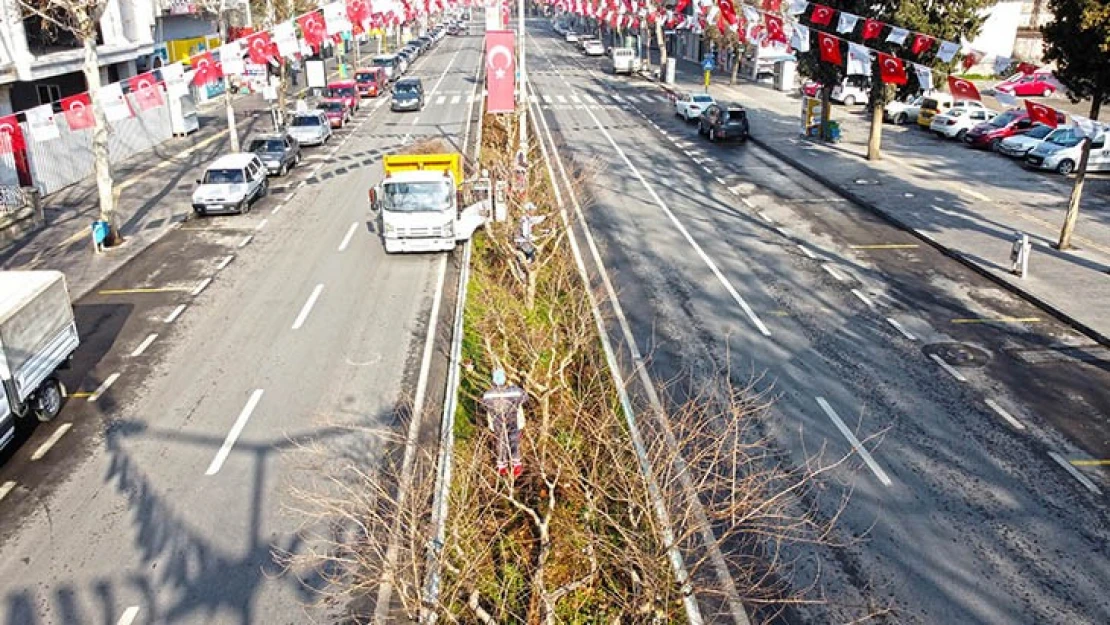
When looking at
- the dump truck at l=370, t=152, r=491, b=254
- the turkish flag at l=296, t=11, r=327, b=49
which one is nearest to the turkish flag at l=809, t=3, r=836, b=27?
the dump truck at l=370, t=152, r=491, b=254

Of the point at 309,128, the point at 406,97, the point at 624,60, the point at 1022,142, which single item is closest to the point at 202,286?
the point at 309,128

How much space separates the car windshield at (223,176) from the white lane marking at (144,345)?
11.6 m

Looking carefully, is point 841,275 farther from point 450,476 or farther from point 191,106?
point 191,106

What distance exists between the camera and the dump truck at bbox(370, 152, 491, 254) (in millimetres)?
22609

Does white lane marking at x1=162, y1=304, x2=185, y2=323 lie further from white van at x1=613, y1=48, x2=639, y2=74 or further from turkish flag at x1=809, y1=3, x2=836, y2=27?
white van at x1=613, y1=48, x2=639, y2=74

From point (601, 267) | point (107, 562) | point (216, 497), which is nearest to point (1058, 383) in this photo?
point (601, 267)

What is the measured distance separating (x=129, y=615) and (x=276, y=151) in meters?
27.2

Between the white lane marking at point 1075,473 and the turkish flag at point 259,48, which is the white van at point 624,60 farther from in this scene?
the white lane marking at point 1075,473

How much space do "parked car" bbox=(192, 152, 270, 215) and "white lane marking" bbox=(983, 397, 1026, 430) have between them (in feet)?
75.8

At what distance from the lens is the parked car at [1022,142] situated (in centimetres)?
3522

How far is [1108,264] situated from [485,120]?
30522 mm

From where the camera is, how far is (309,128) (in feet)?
133

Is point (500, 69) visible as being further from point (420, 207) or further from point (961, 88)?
point (961, 88)

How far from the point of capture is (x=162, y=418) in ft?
47.9
